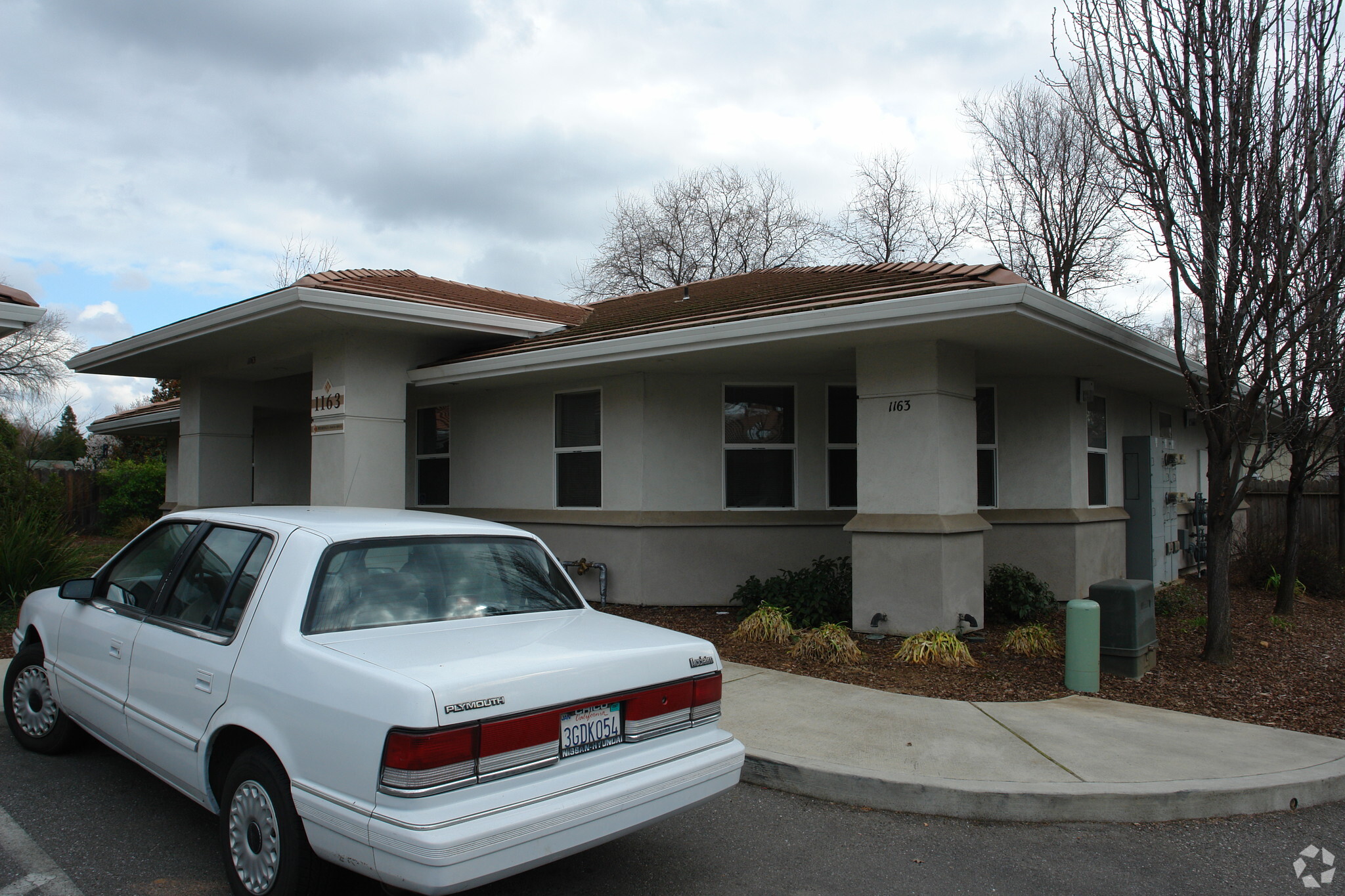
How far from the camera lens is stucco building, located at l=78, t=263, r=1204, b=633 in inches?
330

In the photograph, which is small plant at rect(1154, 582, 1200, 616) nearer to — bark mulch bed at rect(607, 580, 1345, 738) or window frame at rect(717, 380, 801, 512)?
bark mulch bed at rect(607, 580, 1345, 738)

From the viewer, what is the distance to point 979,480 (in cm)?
1095

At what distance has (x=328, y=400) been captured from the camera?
36.9 ft

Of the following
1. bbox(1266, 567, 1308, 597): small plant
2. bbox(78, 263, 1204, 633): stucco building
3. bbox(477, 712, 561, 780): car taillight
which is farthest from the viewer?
bbox(1266, 567, 1308, 597): small plant

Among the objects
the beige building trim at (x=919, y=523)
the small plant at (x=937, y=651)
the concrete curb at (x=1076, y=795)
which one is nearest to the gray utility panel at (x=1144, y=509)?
the beige building trim at (x=919, y=523)

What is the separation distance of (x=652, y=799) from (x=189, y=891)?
1921 millimetres

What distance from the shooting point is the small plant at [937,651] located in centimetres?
755

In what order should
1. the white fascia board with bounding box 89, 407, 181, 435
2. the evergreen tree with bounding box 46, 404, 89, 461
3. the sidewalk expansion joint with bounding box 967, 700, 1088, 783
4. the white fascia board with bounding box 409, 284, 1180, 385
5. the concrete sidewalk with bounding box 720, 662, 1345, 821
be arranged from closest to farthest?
1. the concrete sidewalk with bounding box 720, 662, 1345, 821
2. the sidewalk expansion joint with bounding box 967, 700, 1088, 783
3. the white fascia board with bounding box 409, 284, 1180, 385
4. the white fascia board with bounding box 89, 407, 181, 435
5. the evergreen tree with bounding box 46, 404, 89, 461

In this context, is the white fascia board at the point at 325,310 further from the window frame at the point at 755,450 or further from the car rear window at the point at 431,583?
the car rear window at the point at 431,583

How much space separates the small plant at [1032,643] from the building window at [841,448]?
311 centimetres

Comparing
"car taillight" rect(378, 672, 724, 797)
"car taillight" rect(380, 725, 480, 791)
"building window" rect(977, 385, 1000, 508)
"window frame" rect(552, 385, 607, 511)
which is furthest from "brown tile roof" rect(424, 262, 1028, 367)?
"car taillight" rect(380, 725, 480, 791)

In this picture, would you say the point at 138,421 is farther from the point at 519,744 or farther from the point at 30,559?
the point at 519,744

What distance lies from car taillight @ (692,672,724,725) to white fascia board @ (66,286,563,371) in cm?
751

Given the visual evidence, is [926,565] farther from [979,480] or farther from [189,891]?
[189,891]
